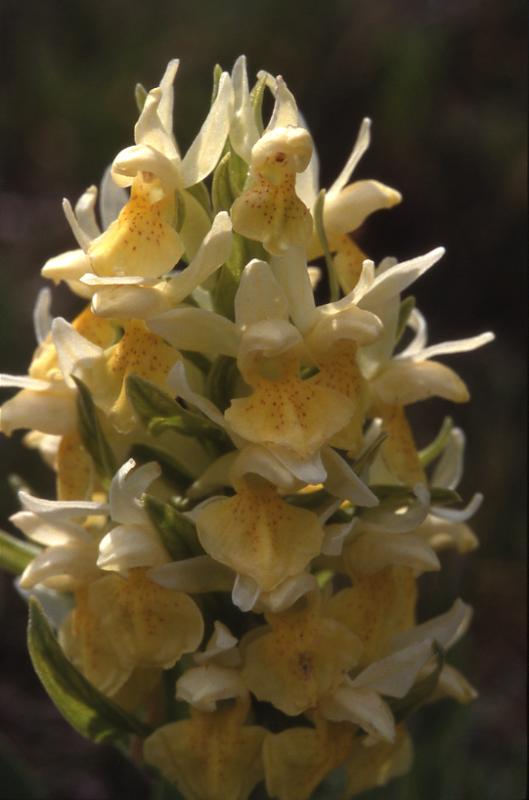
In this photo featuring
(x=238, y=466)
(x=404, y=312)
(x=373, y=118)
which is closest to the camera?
(x=238, y=466)

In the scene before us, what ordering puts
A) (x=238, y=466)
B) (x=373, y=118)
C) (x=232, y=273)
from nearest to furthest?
(x=238, y=466)
(x=232, y=273)
(x=373, y=118)

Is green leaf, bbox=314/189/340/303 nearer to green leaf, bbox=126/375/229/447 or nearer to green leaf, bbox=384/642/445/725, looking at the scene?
green leaf, bbox=126/375/229/447

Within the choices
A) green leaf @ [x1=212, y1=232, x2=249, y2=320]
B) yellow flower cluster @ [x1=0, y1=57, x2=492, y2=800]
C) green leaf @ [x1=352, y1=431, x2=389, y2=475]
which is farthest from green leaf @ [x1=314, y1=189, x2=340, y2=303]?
green leaf @ [x1=352, y1=431, x2=389, y2=475]

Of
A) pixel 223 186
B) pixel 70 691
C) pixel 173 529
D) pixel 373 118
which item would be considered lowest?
pixel 373 118

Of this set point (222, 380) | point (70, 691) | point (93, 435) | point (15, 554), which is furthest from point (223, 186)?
point (70, 691)

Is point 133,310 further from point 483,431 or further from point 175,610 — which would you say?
point 483,431

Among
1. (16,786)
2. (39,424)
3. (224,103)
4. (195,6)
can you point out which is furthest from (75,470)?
(195,6)

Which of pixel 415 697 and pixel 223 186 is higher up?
pixel 223 186

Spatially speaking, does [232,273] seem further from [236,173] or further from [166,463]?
[166,463]
